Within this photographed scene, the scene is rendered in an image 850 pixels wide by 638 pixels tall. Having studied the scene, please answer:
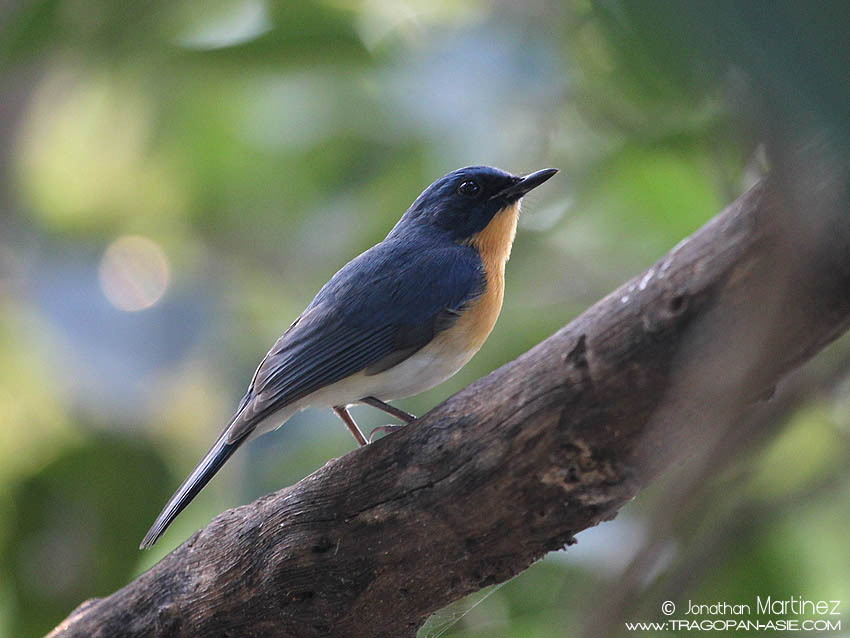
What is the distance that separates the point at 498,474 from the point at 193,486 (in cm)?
128

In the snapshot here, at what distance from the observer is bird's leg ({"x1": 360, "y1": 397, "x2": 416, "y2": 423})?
9.53 feet

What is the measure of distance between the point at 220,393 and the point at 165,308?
1.74 feet

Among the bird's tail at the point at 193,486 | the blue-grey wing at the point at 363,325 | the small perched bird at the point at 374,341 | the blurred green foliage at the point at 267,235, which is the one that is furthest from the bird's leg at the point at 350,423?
the blurred green foliage at the point at 267,235

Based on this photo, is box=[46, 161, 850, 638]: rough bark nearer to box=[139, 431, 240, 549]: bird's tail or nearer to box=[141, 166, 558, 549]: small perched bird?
box=[139, 431, 240, 549]: bird's tail

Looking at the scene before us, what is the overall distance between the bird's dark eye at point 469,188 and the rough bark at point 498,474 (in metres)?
1.58

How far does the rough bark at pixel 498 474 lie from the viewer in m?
1.50

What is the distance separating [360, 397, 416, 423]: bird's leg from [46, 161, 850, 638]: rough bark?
39cm

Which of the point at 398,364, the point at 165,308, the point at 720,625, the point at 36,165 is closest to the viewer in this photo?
the point at 398,364

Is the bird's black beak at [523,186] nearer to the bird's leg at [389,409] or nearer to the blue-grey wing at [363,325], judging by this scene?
the blue-grey wing at [363,325]

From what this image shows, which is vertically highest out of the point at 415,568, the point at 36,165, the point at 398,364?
the point at 36,165

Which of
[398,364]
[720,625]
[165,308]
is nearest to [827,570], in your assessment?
[720,625]

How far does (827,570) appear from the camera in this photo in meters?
3.92

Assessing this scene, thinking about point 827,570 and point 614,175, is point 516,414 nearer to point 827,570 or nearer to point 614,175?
point 614,175

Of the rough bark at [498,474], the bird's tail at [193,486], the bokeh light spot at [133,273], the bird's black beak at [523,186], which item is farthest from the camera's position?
the bokeh light spot at [133,273]
